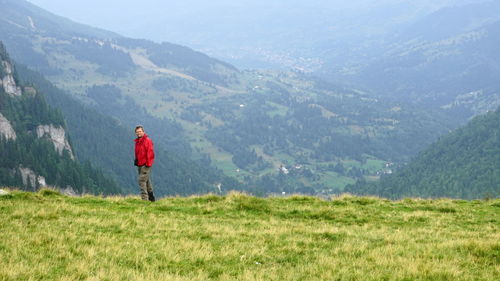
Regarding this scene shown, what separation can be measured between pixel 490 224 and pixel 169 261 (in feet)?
46.7

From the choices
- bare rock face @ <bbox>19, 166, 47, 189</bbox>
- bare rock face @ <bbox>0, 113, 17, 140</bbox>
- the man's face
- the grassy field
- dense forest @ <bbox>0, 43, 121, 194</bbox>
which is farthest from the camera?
bare rock face @ <bbox>0, 113, 17, 140</bbox>

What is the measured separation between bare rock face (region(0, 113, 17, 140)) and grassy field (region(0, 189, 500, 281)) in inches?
6956

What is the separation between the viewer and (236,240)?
14.8 metres

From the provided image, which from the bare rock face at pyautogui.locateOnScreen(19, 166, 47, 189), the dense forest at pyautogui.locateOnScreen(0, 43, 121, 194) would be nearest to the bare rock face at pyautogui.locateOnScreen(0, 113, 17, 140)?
the dense forest at pyautogui.locateOnScreen(0, 43, 121, 194)

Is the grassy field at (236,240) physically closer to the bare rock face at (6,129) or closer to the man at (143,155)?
the man at (143,155)

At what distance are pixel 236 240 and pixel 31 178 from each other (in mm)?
164542

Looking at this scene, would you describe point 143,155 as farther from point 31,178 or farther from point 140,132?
point 31,178

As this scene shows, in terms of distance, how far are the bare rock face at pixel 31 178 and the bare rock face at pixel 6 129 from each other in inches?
898

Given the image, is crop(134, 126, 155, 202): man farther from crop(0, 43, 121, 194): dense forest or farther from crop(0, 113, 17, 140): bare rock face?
crop(0, 113, 17, 140): bare rock face

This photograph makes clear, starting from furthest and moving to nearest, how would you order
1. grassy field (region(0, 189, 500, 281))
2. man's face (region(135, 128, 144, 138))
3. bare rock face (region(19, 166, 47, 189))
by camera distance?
bare rock face (region(19, 166, 47, 189))
man's face (region(135, 128, 144, 138))
grassy field (region(0, 189, 500, 281))

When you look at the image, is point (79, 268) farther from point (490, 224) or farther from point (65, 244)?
point (490, 224)

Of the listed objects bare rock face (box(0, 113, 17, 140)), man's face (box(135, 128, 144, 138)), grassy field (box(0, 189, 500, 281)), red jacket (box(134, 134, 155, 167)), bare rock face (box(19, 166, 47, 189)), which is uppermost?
man's face (box(135, 128, 144, 138))

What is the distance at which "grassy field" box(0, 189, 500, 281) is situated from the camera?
1124 cm

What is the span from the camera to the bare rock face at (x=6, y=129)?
177800 mm
